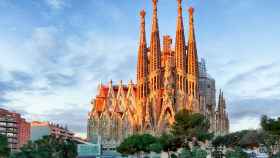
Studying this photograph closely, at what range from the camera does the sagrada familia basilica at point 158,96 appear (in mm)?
93938

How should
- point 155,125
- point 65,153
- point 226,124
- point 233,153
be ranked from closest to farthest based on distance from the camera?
point 233,153 → point 65,153 → point 155,125 → point 226,124

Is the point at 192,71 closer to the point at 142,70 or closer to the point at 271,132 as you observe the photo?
the point at 142,70

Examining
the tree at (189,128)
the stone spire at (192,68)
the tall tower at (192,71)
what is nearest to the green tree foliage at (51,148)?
the tree at (189,128)

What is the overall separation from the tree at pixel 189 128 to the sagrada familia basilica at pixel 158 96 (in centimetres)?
2434

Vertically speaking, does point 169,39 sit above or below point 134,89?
above

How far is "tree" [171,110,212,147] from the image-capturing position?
212 feet

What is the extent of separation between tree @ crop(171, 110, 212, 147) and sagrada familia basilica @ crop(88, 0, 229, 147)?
2434 centimetres

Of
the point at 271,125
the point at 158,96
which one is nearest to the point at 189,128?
the point at 271,125

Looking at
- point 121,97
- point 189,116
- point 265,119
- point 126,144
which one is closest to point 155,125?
point 121,97

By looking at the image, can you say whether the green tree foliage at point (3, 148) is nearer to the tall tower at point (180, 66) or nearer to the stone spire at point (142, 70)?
the stone spire at point (142, 70)

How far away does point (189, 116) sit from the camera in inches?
2645

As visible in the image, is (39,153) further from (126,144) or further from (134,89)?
(134,89)

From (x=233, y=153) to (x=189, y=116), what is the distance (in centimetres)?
1705

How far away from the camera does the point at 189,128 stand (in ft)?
217
